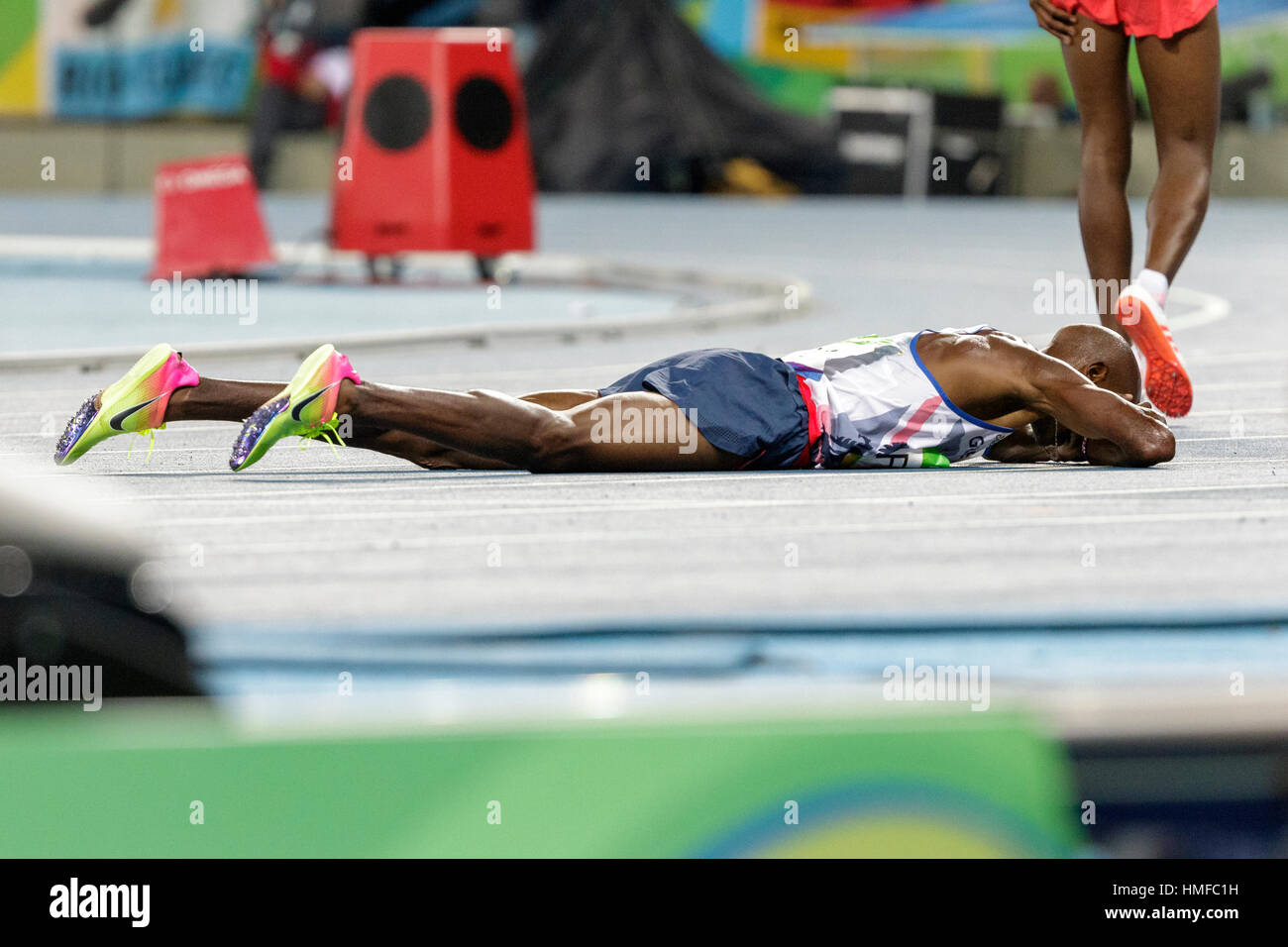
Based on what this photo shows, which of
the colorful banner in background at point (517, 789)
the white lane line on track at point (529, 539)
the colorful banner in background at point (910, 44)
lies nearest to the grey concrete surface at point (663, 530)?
the white lane line on track at point (529, 539)

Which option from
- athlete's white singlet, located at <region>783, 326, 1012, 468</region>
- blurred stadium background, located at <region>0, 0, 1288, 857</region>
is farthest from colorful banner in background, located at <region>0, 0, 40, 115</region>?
athlete's white singlet, located at <region>783, 326, 1012, 468</region>

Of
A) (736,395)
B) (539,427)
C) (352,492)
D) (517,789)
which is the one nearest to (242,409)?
(352,492)

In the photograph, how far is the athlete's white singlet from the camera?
3.82 metres

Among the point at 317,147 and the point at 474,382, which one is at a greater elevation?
the point at 317,147

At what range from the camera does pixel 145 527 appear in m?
1.94

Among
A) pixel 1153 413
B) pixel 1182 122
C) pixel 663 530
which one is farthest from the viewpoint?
pixel 1182 122

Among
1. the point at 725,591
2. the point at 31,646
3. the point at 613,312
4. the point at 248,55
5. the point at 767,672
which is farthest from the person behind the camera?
the point at 248,55

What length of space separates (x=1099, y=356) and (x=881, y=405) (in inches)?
18.0

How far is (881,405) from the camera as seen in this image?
3.83m

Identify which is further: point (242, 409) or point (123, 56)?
point (123, 56)

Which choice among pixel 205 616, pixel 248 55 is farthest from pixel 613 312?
pixel 248 55

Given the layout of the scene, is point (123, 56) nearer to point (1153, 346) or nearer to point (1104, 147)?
point (1104, 147)
